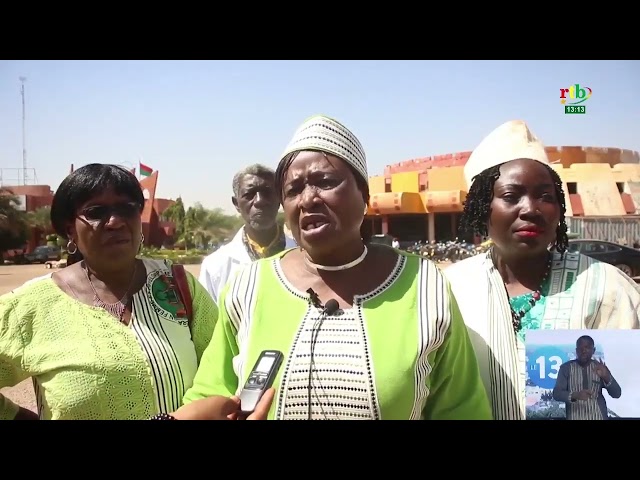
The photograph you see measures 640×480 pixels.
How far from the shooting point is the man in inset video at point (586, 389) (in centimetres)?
239

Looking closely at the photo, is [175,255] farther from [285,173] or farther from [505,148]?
[505,148]

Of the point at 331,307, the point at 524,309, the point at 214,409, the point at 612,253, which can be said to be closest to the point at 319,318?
the point at 331,307

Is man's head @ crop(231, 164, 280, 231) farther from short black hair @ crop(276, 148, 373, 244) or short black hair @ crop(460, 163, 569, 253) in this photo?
short black hair @ crop(460, 163, 569, 253)

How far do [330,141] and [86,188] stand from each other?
3.34 feet

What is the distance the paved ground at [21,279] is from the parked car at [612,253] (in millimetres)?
1709

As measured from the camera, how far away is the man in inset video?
2.39 m

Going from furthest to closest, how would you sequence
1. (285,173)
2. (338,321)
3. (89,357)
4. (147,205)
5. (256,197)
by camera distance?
1. (256,197)
2. (147,205)
3. (89,357)
4. (285,173)
5. (338,321)

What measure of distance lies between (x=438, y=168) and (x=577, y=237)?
2.36 feet

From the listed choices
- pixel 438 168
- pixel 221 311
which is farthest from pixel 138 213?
pixel 438 168

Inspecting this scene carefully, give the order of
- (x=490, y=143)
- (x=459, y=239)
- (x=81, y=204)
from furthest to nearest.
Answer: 1. (x=459, y=239)
2. (x=490, y=143)
3. (x=81, y=204)

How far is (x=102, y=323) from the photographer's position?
2201 mm

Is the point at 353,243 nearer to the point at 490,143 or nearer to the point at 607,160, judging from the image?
the point at 490,143

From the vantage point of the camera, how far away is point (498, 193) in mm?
2270

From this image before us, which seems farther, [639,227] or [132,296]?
[639,227]
